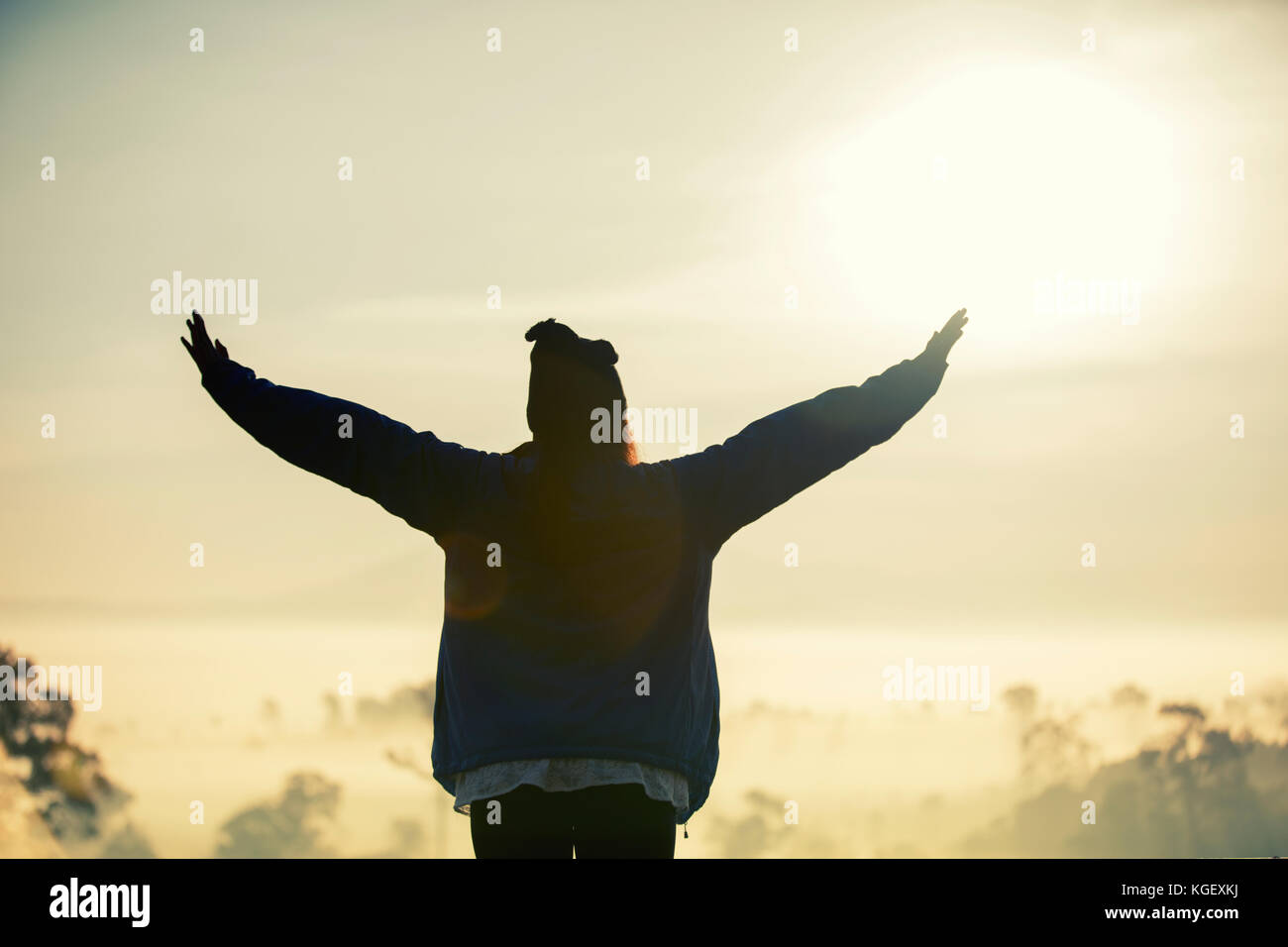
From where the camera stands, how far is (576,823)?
15.9 ft

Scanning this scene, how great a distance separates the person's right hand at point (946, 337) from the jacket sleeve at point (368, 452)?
79.5 inches

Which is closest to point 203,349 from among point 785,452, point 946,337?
point 785,452

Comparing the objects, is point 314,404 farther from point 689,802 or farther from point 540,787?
point 689,802

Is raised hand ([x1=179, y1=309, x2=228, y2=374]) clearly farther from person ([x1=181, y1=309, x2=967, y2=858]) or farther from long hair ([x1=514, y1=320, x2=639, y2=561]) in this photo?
long hair ([x1=514, y1=320, x2=639, y2=561])

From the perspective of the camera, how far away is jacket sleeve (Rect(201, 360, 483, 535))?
17.0 ft

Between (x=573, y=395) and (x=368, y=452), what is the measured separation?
0.77m

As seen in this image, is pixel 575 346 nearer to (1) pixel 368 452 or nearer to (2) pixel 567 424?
(2) pixel 567 424

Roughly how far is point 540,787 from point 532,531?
2.94 ft

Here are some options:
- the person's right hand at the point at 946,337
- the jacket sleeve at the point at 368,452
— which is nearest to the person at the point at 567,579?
the jacket sleeve at the point at 368,452

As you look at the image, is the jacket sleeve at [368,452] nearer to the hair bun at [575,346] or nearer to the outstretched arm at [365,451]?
the outstretched arm at [365,451]

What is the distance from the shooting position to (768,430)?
5.46 metres
